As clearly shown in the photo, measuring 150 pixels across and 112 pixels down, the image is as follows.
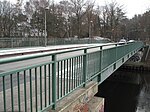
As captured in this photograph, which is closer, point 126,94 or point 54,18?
point 126,94

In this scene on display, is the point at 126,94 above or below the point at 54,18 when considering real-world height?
below

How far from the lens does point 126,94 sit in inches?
926

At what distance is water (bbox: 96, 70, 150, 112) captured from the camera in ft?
60.6

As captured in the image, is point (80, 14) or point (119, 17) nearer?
point (80, 14)

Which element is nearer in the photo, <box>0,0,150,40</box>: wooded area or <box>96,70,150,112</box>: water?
<box>96,70,150,112</box>: water

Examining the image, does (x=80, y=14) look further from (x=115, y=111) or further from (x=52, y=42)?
(x=115, y=111)

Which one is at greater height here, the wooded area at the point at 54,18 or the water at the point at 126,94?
the wooded area at the point at 54,18

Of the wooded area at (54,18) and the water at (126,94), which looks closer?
the water at (126,94)

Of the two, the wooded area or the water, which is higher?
the wooded area

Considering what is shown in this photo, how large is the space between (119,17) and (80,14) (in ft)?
47.6

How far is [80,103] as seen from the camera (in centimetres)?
495

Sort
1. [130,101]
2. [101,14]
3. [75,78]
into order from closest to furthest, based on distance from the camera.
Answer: [75,78]
[130,101]
[101,14]

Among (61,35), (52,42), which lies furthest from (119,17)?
(52,42)

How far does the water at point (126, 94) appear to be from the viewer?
18472mm
